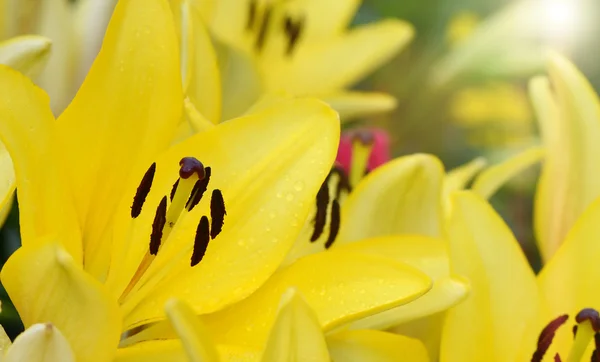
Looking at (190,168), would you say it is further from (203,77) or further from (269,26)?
(269,26)

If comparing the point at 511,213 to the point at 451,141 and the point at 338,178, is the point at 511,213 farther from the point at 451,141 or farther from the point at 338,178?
the point at 338,178

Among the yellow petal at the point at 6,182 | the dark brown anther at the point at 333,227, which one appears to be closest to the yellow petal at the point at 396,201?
the dark brown anther at the point at 333,227

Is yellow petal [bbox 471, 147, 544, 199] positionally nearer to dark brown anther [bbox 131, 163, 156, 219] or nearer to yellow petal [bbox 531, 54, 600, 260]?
yellow petal [bbox 531, 54, 600, 260]

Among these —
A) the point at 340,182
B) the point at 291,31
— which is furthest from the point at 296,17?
the point at 340,182

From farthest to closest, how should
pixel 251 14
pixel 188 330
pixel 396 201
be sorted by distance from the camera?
pixel 251 14, pixel 396 201, pixel 188 330

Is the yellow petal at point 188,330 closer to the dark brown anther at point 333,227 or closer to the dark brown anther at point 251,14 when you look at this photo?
the dark brown anther at point 333,227
